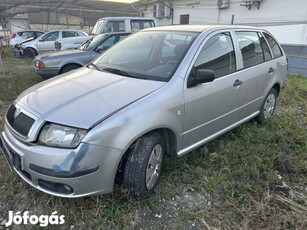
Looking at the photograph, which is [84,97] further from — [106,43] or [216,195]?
Result: [106,43]

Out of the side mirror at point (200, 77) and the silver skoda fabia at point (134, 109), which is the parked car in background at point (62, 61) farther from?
the side mirror at point (200, 77)

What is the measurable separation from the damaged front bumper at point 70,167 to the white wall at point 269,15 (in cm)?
948

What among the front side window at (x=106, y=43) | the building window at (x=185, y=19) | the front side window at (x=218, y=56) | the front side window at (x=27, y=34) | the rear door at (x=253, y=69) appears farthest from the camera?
the front side window at (x=27, y=34)

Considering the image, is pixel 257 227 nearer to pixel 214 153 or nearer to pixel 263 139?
pixel 214 153

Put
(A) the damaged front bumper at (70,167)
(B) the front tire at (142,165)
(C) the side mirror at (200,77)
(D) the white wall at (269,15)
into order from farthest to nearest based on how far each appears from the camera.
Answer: (D) the white wall at (269,15) → (C) the side mirror at (200,77) → (B) the front tire at (142,165) → (A) the damaged front bumper at (70,167)

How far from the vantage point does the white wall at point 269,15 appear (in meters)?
9.26

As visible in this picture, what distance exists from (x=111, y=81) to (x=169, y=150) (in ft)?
2.91

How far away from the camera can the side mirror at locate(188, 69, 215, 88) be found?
8.04 feet

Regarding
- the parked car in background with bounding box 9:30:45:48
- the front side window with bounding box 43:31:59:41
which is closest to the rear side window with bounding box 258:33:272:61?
the front side window with bounding box 43:31:59:41

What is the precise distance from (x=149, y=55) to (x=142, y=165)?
132 centimetres

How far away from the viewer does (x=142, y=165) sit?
7.19 ft

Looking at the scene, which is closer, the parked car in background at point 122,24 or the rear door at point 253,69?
the rear door at point 253,69

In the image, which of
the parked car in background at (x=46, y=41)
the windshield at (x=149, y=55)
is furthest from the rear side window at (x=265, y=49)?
the parked car in background at (x=46, y=41)

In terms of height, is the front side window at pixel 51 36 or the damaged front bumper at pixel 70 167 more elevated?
the front side window at pixel 51 36
